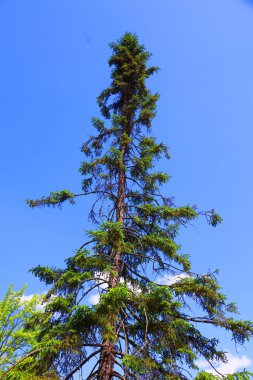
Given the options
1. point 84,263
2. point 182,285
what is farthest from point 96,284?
point 182,285

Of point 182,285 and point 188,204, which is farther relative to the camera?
point 188,204

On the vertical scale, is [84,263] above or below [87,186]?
below

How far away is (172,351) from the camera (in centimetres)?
734

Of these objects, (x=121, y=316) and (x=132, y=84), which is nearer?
(x=121, y=316)

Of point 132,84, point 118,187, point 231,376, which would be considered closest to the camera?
point 231,376

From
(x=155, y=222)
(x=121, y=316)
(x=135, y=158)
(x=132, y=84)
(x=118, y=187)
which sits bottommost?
(x=121, y=316)

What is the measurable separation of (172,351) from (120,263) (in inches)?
105

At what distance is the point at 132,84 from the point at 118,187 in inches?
198

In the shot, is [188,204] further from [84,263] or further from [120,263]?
[84,263]

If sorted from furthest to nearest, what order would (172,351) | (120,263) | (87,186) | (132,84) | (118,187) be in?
(132,84)
(87,186)
(118,187)
(120,263)
(172,351)

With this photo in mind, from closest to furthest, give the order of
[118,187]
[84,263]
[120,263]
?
[84,263] < [120,263] < [118,187]

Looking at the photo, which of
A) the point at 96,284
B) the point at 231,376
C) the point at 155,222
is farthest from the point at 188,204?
the point at 231,376

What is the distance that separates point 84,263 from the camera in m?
7.99

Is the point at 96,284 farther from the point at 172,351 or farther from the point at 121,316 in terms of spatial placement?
the point at 172,351
